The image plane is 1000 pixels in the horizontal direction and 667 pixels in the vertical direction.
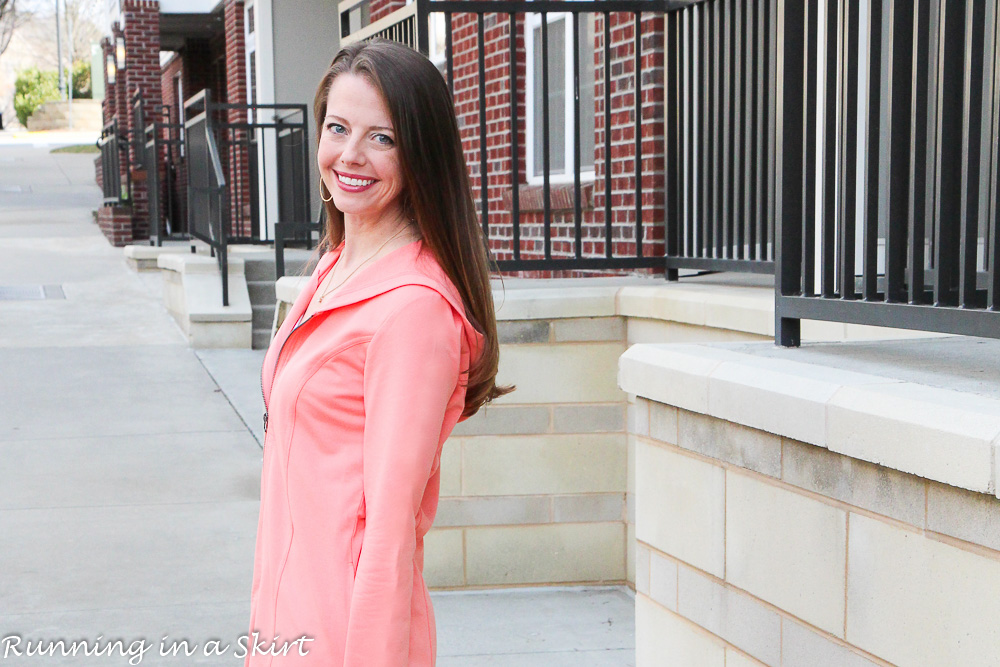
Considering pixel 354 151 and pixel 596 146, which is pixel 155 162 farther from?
pixel 354 151

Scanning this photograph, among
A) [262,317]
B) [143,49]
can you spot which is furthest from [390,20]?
[143,49]

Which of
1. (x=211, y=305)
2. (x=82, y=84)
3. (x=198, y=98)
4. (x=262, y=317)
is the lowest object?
(x=262, y=317)

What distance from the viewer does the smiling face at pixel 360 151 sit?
2027 millimetres

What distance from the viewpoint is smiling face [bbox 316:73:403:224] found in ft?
6.65

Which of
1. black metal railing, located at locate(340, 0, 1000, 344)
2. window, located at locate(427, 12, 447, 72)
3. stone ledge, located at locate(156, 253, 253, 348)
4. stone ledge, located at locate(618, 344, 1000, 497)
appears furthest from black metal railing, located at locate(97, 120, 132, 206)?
stone ledge, located at locate(618, 344, 1000, 497)

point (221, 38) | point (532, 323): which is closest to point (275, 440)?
point (532, 323)

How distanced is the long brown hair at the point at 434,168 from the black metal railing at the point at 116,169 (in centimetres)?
1453

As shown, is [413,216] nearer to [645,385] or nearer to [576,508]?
[645,385]

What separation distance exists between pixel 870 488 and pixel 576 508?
2.68 meters

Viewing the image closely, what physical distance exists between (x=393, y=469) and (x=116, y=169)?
52.8 feet

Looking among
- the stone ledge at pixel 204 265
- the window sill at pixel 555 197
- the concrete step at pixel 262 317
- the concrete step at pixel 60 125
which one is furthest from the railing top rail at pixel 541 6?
the concrete step at pixel 60 125

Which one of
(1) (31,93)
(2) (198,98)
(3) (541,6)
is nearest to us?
(3) (541,6)

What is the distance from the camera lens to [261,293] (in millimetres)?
10188

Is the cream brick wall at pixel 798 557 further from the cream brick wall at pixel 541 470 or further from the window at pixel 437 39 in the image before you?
the window at pixel 437 39
